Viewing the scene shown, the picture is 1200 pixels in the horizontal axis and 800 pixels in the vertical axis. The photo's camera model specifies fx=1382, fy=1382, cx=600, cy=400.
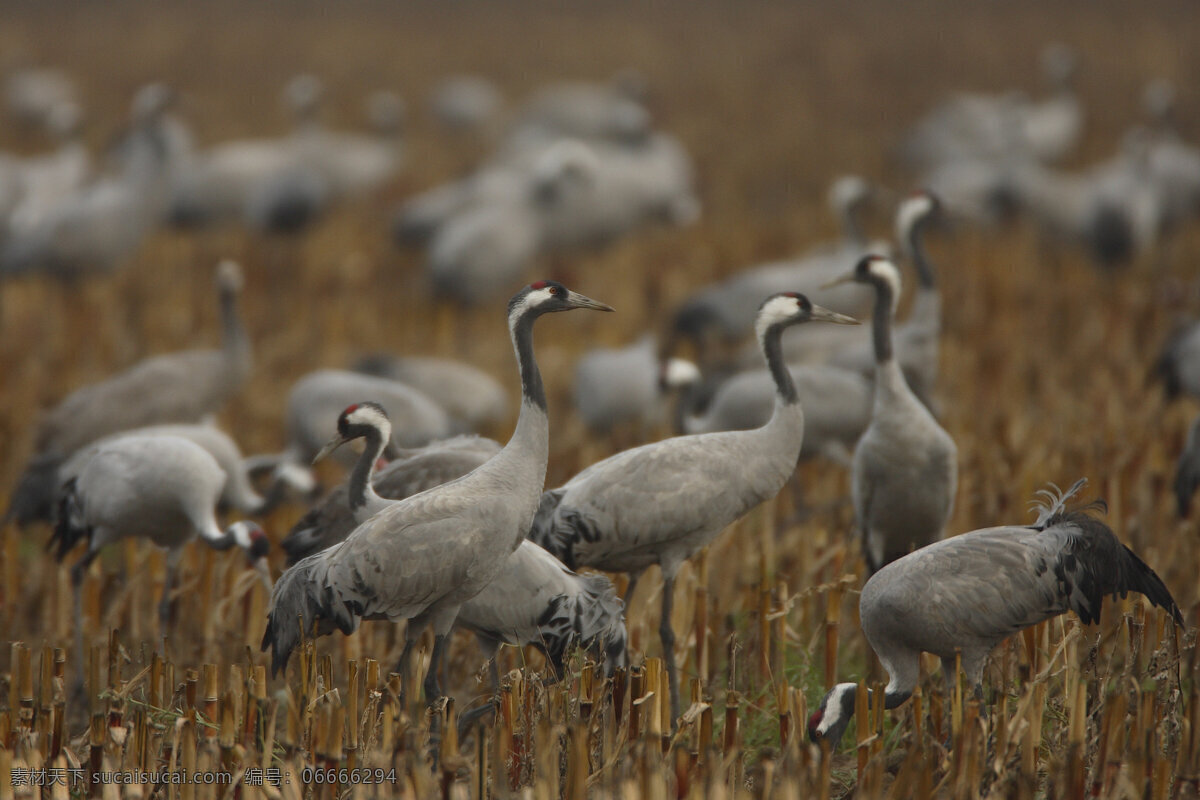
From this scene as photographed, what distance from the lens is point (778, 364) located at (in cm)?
378

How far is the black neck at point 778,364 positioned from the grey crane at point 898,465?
1.27 ft

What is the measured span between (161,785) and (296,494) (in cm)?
210

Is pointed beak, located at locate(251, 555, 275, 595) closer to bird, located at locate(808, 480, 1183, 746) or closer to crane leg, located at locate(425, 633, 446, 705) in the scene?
crane leg, located at locate(425, 633, 446, 705)

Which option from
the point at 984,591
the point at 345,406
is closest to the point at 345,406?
the point at 345,406

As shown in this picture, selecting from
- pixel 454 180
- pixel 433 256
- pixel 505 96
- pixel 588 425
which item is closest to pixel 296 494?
pixel 588 425

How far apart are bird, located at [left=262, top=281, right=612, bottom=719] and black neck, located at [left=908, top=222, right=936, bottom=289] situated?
2.35 meters

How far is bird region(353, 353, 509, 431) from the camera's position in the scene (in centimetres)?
620

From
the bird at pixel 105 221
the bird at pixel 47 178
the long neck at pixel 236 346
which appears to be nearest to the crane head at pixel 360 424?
the long neck at pixel 236 346

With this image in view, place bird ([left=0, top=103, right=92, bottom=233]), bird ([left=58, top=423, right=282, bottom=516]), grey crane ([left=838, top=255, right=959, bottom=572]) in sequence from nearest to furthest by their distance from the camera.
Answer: grey crane ([left=838, top=255, right=959, bottom=572]) < bird ([left=58, top=423, right=282, bottom=516]) < bird ([left=0, top=103, right=92, bottom=233])

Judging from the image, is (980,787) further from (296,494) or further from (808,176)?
(808,176)

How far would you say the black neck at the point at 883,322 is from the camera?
4051mm

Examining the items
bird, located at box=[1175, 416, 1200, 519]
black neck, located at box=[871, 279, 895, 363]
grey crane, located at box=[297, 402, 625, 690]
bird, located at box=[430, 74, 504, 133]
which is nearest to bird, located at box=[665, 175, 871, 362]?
bird, located at box=[1175, 416, 1200, 519]

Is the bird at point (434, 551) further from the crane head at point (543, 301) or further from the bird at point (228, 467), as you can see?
the bird at point (228, 467)

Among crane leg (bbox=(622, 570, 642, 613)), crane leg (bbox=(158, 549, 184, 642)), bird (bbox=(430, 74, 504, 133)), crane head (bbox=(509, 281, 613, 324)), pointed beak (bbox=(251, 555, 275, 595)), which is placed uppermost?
bird (bbox=(430, 74, 504, 133))
